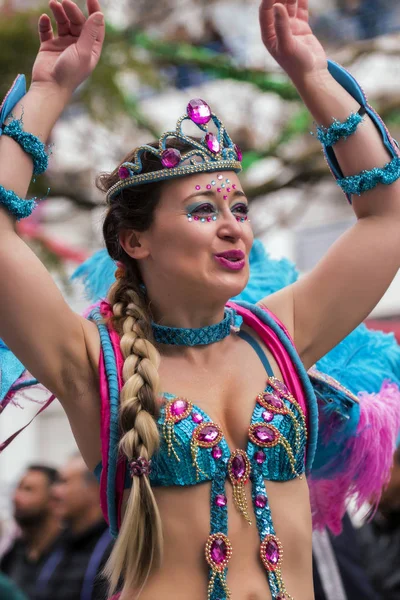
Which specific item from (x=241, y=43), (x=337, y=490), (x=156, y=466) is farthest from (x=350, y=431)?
(x=241, y=43)

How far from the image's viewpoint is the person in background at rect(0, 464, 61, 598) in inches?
190

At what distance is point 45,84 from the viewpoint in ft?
7.85

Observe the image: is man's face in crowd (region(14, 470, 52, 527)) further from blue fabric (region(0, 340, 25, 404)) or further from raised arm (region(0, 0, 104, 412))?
raised arm (region(0, 0, 104, 412))

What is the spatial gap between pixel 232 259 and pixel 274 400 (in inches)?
14.2

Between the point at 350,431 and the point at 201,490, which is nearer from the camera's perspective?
the point at 201,490

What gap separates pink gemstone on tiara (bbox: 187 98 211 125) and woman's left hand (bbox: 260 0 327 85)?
0.25 meters

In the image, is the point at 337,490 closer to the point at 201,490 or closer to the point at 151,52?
the point at 201,490

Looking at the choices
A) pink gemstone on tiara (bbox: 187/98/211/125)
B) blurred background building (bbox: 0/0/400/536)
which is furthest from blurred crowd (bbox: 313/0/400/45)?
pink gemstone on tiara (bbox: 187/98/211/125)

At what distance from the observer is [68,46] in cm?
246

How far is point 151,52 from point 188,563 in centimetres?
453

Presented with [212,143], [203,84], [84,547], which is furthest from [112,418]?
[203,84]

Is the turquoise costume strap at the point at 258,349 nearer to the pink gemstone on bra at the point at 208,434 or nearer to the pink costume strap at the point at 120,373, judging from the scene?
A: the pink costume strap at the point at 120,373

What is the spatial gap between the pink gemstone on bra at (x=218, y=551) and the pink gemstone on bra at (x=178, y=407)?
30cm

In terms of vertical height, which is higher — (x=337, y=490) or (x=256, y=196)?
(x=256, y=196)
